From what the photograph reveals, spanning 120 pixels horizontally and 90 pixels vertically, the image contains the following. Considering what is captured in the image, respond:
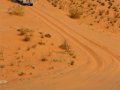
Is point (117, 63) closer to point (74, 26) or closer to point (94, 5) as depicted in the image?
point (74, 26)

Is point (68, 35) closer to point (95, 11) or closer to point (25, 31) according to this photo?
point (25, 31)

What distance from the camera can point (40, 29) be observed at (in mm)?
19719

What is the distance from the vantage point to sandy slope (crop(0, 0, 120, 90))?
470 inches

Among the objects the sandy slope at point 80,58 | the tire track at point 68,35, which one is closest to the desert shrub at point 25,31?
the sandy slope at point 80,58

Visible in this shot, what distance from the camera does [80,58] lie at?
52.1 feet

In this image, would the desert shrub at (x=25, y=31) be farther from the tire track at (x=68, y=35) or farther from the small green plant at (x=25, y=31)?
the tire track at (x=68, y=35)

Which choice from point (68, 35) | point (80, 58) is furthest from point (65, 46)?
point (68, 35)

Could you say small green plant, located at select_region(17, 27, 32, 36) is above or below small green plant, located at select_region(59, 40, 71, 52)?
above

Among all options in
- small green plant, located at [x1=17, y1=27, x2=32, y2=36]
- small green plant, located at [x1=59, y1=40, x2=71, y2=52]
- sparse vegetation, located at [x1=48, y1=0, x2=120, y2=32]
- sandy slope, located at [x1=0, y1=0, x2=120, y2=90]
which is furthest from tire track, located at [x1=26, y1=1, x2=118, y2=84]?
sparse vegetation, located at [x1=48, y1=0, x2=120, y2=32]

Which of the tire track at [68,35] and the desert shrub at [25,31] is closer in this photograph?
the tire track at [68,35]

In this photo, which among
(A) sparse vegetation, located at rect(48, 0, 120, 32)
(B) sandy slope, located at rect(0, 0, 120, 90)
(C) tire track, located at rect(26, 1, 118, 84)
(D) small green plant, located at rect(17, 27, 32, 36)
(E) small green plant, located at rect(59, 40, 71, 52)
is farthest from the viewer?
(A) sparse vegetation, located at rect(48, 0, 120, 32)

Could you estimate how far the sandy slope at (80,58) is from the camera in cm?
1195

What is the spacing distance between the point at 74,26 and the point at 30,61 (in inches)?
303

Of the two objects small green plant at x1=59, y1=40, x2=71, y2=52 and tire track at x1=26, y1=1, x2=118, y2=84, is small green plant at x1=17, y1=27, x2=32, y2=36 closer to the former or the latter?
small green plant at x1=59, y1=40, x2=71, y2=52
